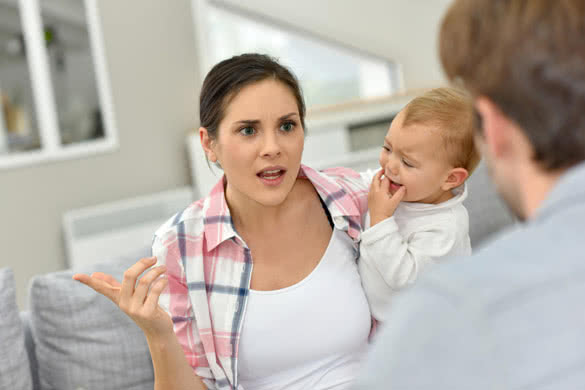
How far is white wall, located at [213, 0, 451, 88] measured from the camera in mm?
4898

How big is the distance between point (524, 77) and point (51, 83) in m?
4.14

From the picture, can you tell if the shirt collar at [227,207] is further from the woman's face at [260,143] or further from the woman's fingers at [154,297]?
the woman's fingers at [154,297]

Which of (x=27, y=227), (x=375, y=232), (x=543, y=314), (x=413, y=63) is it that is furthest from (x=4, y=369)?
(x=413, y=63)

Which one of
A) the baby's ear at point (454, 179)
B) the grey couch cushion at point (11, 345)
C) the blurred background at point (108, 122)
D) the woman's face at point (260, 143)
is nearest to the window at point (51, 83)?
the blurred background at point (108, 122)

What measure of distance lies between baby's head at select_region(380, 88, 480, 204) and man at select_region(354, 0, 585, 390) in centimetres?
74

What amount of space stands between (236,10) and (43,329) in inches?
144

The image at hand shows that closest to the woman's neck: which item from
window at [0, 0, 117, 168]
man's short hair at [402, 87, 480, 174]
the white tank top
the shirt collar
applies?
the shirt collar

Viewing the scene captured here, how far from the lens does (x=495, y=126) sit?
69cm

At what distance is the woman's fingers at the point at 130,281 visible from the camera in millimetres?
1219

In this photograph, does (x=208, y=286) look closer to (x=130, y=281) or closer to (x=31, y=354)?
(x=130, y=281)

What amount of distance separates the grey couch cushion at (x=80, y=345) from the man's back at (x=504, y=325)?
123 centimetres

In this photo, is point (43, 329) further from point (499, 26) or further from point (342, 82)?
point (342, 82)

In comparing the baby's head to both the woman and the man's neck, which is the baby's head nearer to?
the woman

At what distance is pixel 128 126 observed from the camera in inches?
173
